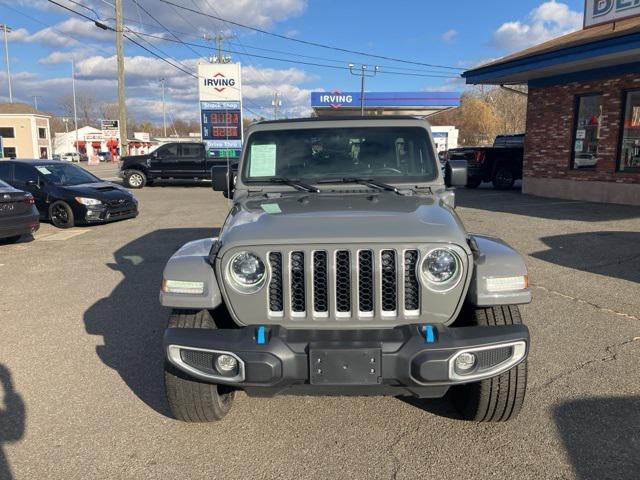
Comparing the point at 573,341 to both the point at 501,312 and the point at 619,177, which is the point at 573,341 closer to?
the point at 501,312

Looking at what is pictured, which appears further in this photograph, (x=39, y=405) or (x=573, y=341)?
(x=573, y=341)

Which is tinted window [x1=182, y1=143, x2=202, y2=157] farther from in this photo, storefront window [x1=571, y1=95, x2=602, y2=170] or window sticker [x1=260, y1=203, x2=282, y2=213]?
window sticker [x1=260, y1=203, x2=282, y2=213]

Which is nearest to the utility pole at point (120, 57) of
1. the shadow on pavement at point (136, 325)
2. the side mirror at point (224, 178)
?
the shadow on pavement at point (136, 325)

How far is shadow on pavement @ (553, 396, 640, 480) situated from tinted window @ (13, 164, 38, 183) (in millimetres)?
11509

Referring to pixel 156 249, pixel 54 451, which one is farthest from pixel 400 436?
pixel 156 249

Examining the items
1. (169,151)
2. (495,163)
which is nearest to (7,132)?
(169,151)

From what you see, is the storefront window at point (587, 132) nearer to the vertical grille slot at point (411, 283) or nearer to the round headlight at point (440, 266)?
the round headlight at point (440, 266)

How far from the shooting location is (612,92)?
12930 mm

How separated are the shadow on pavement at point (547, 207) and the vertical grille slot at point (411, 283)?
9504 millimetres

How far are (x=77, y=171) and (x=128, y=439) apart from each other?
10724mm

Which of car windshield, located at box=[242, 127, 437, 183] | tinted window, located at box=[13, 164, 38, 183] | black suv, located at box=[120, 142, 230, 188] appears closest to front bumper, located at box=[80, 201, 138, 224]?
tinted window, located at box=[13, 164, 38, 183]

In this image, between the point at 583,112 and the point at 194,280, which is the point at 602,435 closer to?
the point at 194,280

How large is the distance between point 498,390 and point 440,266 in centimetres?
85

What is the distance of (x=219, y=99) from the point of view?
24406 mm
